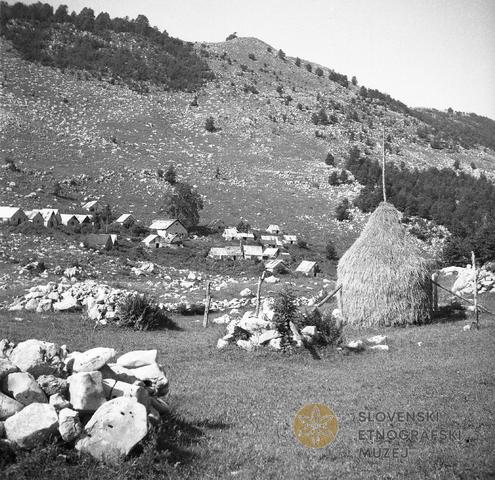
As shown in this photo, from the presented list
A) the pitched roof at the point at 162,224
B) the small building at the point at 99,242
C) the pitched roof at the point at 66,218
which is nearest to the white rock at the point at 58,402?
the small building at the point at 99,242

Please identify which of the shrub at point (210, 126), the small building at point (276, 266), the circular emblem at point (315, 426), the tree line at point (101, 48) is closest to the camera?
the circular emblem at point (315, 426)

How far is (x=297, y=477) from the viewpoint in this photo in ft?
17.7

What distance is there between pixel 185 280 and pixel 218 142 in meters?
69.2

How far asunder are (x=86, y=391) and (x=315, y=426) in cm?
386

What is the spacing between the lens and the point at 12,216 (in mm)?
48312

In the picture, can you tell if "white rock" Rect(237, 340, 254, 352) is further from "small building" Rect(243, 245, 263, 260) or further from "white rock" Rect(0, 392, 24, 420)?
"small building" Rect(243, 245, 263, 260)

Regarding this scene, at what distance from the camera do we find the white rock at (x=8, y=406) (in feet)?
18.1

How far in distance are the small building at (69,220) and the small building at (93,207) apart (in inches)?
218

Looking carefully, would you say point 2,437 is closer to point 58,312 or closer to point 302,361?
point 302,361

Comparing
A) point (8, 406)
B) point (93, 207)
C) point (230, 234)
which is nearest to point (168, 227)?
point (230, 234)

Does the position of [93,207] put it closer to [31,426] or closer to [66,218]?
[66,218]

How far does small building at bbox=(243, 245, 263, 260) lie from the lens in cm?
5209

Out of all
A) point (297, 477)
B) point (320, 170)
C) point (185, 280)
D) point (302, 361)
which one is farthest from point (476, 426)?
point (320, 170)

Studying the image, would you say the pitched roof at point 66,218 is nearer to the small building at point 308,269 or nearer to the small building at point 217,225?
the small building at point 217,225
